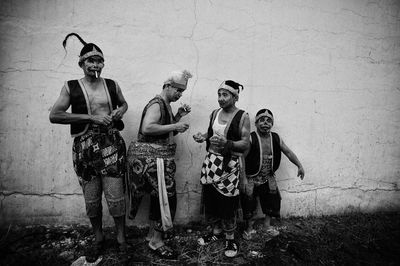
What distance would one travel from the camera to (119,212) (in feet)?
8.86

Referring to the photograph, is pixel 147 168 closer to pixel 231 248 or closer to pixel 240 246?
pixel 231 248

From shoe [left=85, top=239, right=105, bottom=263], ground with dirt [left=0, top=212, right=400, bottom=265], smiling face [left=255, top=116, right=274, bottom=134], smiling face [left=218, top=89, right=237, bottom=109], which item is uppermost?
smiling face [left=218, top=89, right=237, bottom=109]

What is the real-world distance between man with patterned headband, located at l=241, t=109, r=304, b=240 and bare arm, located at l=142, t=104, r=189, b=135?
45.4 inches

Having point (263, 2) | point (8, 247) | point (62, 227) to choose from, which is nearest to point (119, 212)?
point (62, 227)

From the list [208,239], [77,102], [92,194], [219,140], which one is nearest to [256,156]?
[219,140]

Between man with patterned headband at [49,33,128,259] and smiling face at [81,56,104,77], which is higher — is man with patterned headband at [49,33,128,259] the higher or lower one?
the lower one

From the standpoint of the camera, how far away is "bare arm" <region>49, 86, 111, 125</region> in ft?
7.89

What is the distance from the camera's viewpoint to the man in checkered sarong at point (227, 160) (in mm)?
2814

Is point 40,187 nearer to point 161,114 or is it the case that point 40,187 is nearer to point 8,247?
point 8,247

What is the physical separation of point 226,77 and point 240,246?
2422 mm

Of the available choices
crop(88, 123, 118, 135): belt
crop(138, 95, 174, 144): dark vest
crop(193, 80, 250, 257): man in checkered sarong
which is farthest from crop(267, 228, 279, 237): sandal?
crop(88, 123, 118, 135): belt

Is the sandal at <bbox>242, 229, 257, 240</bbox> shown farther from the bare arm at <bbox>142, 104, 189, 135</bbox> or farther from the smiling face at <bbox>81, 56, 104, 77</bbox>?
the smiling face at <bbox>81, 56, 104, 77</bbox>

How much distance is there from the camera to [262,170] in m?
3.21

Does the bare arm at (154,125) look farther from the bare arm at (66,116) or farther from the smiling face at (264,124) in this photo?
the smiling face at (264,124)
